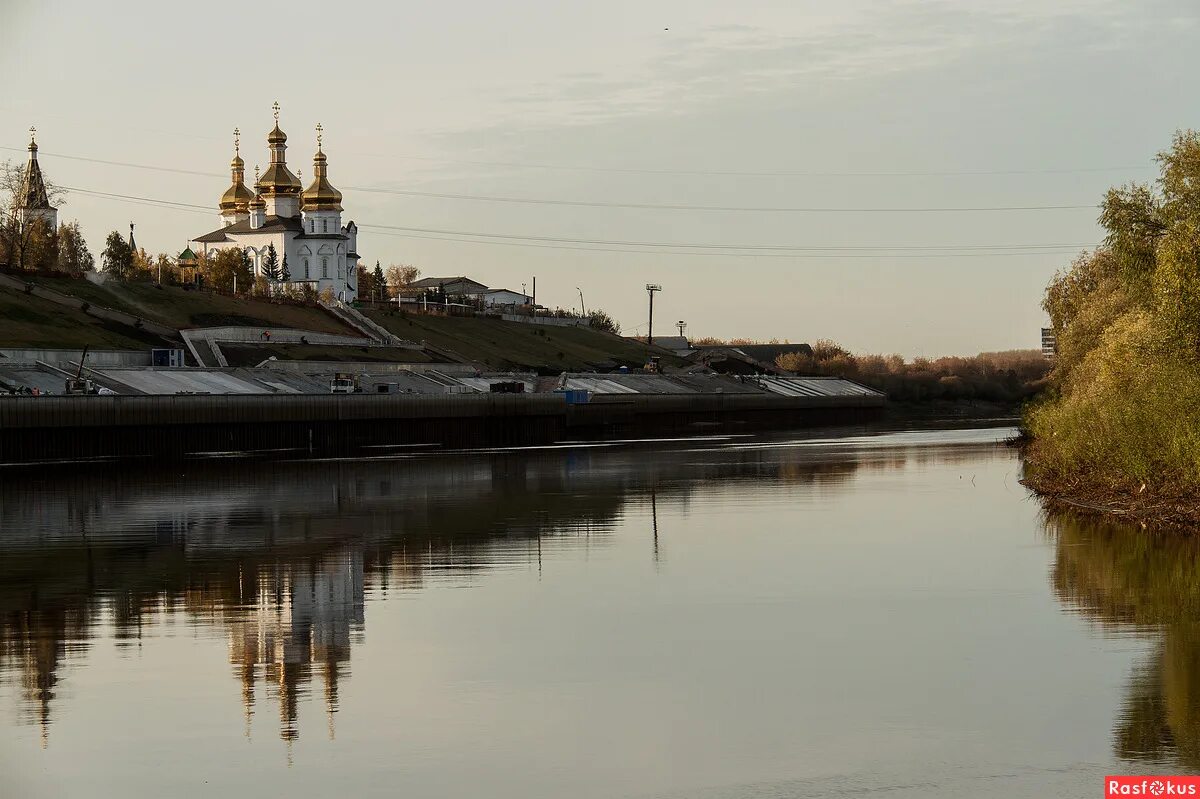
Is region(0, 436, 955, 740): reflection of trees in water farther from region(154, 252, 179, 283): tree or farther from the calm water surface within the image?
region(154, 252, 179, 283): tree

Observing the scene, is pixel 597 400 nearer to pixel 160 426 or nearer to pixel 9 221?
pixel 160 426

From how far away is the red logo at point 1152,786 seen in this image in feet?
42.3

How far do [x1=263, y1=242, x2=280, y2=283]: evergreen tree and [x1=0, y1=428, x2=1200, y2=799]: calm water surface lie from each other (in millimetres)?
123072

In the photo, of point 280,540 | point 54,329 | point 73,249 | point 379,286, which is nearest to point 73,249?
point 73,249

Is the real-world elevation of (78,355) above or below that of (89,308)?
below

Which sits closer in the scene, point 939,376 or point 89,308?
point 89,308

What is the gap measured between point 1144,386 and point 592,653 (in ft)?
68.7

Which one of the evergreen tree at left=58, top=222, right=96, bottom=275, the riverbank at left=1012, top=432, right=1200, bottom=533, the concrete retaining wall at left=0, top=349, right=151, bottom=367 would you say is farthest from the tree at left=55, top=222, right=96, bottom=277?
the riverbank at left=1012, top=432, right=1200, bottom=533

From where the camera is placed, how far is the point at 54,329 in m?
92.4

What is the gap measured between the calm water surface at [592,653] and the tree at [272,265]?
12306cm

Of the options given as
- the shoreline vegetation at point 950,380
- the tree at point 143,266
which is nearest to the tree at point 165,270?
the tree at point 143,266

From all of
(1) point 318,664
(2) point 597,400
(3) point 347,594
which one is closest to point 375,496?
(3) point 347,594

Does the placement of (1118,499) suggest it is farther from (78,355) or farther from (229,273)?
(229,273)

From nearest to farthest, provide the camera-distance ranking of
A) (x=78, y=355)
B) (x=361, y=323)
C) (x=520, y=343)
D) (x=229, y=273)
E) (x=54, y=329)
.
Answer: (x=78, y=355) → (x=54, y=329) → (x=361, y=323) → (x=229, y=273) → (x=520, y=343)
